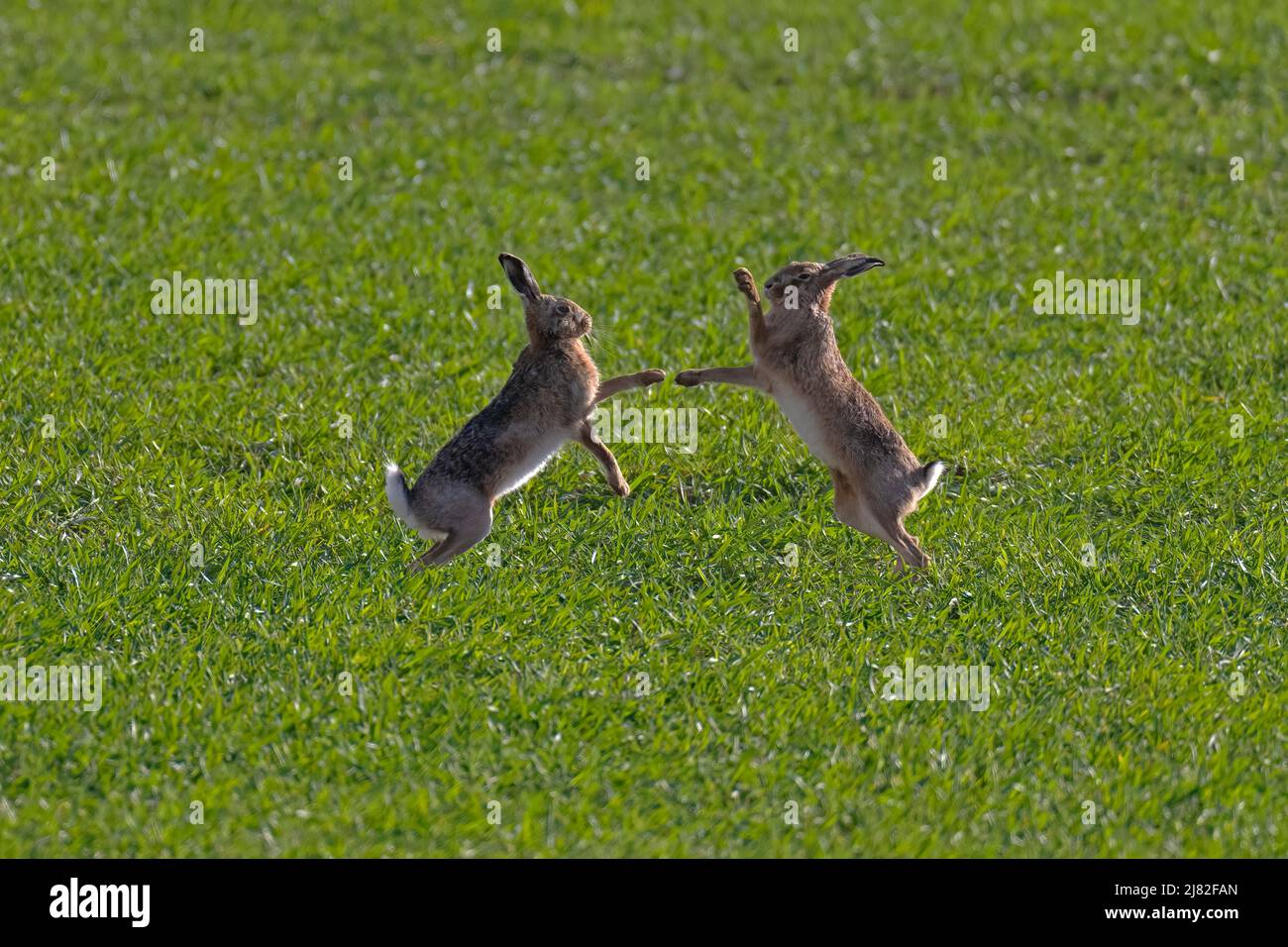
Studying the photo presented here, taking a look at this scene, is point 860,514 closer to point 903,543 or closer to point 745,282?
point 903,543

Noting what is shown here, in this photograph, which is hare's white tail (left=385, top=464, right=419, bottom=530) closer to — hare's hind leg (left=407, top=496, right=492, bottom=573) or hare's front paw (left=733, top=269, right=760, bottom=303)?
hare's hind leg (left=407, top=496, right=492, bottom=573)

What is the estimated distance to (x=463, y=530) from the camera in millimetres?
8133

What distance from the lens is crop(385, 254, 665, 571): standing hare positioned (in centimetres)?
809

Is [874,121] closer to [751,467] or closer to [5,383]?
[751,467]

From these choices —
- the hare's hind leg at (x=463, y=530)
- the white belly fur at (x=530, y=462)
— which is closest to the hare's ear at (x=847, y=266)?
the white belly fur at (x=530, y=462)

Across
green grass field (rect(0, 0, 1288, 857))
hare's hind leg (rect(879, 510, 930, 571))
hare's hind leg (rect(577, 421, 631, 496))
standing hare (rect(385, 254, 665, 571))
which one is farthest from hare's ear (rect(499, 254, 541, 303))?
hare's hind leg (rect(879, 510, 930, 571))

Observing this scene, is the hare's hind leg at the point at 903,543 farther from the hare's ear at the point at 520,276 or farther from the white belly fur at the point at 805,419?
the hare's ear at the point at 520,276

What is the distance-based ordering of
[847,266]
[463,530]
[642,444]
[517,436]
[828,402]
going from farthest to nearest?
[642,444] → [828,402] → [847,266] → [517,436] → [463,530]

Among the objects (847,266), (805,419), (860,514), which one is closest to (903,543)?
(860,514)

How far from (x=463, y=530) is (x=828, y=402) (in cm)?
180

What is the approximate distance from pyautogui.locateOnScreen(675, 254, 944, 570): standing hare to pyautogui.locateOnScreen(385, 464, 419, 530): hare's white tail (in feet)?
4.46

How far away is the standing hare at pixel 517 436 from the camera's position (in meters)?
8.09

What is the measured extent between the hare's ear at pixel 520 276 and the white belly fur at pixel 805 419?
1217mm

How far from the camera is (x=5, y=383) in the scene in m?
10.3
